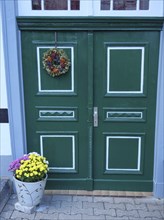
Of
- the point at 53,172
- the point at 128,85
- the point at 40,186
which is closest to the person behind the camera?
the point at 40,186

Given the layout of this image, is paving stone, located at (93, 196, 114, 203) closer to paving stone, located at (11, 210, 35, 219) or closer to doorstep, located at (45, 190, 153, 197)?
doorstep, located at (45, 190, 153, 197)

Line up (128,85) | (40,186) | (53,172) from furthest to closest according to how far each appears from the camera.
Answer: (53,172), (128,85), (40,186)

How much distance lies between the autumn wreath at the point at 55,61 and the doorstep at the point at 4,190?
1.61 m

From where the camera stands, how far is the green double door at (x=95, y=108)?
126 inches

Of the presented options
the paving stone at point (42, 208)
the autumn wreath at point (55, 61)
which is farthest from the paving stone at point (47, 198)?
the autumn wreath at point (55, 61)

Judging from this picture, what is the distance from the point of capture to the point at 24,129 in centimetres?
341

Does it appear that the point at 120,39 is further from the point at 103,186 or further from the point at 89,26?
the point at 103,186

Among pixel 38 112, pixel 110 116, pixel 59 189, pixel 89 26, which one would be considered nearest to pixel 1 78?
pixel 38 112

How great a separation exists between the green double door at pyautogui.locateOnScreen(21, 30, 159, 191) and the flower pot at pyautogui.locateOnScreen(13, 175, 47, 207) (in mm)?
512

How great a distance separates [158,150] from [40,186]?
5.18ft

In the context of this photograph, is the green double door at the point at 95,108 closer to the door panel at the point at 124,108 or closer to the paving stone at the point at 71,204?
the door panel at the point at 124,108

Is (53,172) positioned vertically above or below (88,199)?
above

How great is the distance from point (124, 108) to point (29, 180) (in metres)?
1.51

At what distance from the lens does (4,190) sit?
3318 mm
